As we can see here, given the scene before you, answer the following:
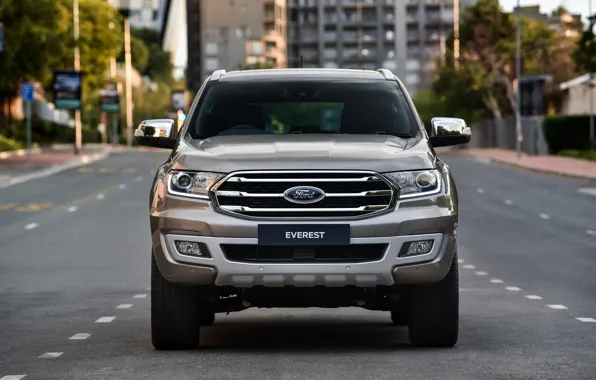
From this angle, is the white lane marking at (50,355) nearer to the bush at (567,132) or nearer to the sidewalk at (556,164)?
the sidewalk at (556,164)

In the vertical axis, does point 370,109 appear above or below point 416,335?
above

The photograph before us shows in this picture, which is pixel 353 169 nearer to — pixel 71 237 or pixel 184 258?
pixel 184 258

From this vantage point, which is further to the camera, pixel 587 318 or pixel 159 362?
pixel 587 318

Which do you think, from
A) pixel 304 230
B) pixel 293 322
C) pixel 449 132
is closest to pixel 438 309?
pixel 304 230

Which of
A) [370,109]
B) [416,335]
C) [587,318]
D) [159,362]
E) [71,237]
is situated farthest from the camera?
[71,237]

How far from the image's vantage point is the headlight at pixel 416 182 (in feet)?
31.9

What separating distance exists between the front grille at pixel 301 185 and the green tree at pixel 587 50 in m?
48.3

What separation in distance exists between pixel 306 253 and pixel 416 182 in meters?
0.82

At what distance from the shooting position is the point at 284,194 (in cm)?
964

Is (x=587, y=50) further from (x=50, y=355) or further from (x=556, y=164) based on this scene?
(x=50, y=355)

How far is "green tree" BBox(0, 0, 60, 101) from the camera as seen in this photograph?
66.6 metres

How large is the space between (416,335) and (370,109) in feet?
6.10

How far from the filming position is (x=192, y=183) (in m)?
9.82

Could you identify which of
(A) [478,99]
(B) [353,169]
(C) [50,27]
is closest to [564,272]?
(B) [353,169]
